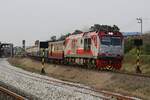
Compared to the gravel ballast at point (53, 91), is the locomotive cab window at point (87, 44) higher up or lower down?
higher up

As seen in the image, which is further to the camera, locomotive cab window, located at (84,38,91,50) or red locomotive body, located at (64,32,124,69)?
locomotive cab window, located at (84,38,91,50)

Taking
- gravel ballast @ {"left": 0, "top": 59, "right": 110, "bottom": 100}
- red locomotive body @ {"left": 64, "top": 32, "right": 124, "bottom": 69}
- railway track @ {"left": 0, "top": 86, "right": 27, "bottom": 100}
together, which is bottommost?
gravel ballast @ {"left": 0, "top": 59, "right": 110, "bottom": 100}

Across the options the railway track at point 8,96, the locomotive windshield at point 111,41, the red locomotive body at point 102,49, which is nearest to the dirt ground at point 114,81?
the red locomotive body at point 102,49

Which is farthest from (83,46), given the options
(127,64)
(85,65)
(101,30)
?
(127,64)

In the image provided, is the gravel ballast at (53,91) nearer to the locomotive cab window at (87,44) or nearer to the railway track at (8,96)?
the railway track at (8,96)

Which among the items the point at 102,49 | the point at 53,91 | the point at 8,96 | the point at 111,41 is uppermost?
the point at 111,41

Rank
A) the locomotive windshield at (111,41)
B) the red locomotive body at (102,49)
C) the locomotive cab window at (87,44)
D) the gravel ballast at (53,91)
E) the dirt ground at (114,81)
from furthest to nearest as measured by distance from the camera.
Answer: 1. the locomotive cab window at (87,44)
2. the locomotive windshield at (111,41)
3. the red locomotive body at (102,49)
4. the dirt ground at (114,81)
5. the gravel ballast at (53,91)

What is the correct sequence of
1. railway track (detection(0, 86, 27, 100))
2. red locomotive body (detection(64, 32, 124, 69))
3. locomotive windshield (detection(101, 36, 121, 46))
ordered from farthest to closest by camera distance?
locomotive windshield (detection(101, 36, 121, 46)), red locomotive body (detection(64, 32, 124, 69)), railway track (detection(0, 86, 27, 100))

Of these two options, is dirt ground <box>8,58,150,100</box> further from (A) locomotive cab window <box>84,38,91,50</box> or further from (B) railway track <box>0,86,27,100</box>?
(B) railway track <box>0,86,27,100</box>

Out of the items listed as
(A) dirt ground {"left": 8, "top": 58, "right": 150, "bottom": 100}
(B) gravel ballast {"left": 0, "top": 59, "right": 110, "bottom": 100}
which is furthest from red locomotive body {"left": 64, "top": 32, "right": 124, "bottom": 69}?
(B) gravel ballast {"left": 0, "top": 59, "right": 110, "bottom": 100}

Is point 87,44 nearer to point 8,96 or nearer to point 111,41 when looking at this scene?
point 111,41

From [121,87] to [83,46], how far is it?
43.1ft

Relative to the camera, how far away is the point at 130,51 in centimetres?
5156

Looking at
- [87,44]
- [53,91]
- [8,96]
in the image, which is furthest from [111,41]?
[8,96]
